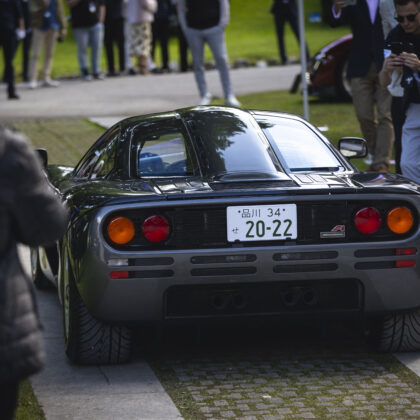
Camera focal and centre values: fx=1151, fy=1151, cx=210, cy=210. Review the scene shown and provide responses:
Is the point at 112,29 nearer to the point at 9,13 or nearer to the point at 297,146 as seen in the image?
the point at 9,13

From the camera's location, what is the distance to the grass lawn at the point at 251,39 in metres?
27.2

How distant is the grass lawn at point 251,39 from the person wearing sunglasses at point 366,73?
1416 cm

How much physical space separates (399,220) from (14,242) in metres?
2.60

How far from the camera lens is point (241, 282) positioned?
541cm

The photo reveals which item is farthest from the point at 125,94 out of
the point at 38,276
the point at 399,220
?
the point at 399,220

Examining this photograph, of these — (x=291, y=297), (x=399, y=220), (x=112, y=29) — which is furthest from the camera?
(x=112, y=29)

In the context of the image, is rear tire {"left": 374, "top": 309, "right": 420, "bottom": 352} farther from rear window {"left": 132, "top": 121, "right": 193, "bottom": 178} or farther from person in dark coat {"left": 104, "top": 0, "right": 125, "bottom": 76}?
Result: person in dark coat {"left": 104, "top": 0, "right": 125, "bottom": 76}

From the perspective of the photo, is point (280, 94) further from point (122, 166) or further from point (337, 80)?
point (122, 166)

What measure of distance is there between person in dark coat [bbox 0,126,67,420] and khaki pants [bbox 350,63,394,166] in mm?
7296

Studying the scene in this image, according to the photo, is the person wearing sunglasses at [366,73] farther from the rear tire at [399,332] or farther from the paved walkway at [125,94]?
the paved walkway at [125,94]

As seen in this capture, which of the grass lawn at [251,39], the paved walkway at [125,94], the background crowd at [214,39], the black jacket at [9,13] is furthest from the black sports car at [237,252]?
the grass lawn at [251,39]

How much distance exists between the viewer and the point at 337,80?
52.2 feet

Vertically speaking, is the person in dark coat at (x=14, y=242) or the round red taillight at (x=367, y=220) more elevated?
the person in dark coat at (x=14, y=242)

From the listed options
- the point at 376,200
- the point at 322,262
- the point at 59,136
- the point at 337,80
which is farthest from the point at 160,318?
the point at 337,80
